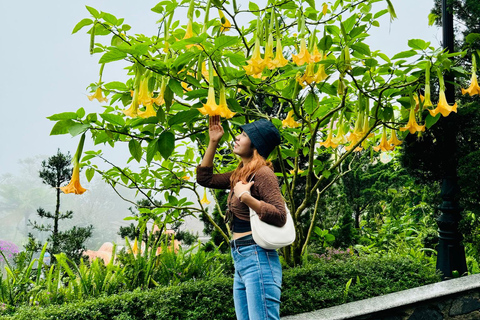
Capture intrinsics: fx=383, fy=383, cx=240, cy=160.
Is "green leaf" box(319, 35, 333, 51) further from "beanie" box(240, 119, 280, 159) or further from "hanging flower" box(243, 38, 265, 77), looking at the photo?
"beanie" box(240, 119, 280, 159)

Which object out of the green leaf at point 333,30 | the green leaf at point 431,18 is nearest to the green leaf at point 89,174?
the green leaf at point 333,30

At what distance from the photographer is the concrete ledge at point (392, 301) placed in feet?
8.02

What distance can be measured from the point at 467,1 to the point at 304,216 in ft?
9.43

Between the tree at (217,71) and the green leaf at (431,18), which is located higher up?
the green leaf at (431,18)

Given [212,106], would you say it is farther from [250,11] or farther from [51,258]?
[51,258]

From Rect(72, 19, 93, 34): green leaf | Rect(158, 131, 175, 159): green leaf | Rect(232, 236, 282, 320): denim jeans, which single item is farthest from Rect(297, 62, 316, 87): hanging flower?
Rect(72, 19, 93, 34): green leaf

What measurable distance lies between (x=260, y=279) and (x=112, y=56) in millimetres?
1023

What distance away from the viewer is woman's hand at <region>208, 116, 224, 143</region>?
5.87 ft

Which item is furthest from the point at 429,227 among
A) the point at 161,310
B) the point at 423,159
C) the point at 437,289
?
the point at 161,310

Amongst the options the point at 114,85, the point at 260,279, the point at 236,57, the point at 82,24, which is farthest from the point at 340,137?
the point at 82,24

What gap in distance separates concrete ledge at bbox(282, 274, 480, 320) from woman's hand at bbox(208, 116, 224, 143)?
135cm

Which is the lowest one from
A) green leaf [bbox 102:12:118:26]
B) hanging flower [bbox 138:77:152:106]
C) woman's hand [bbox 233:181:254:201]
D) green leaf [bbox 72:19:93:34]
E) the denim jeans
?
the denim jeans

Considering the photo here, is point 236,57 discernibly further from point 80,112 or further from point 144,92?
point 80,112

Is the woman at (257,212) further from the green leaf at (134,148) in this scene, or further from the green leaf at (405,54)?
the green leaf at (405,54)
